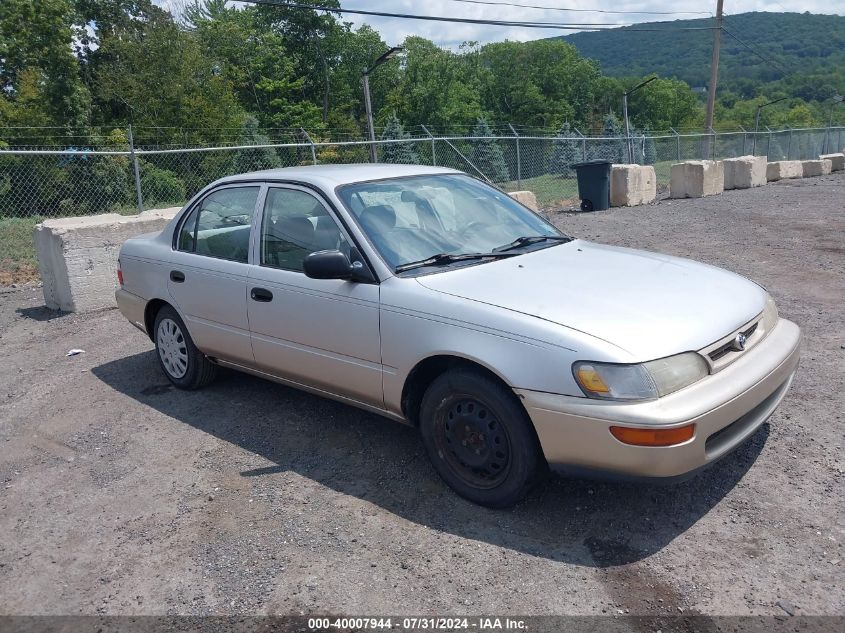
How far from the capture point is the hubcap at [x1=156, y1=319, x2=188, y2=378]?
5.46 m

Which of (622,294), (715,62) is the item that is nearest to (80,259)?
(622,294)

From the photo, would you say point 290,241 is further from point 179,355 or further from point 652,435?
point 652,435

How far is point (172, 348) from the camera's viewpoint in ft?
18.2

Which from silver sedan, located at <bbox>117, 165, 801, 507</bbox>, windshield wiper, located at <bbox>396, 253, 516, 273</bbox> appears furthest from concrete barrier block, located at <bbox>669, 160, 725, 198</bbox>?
windshield wiper, located at <bbox>396, 253, 516, 273</bbox>

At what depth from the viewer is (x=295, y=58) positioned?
51219mm

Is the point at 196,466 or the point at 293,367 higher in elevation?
the point at 293,367

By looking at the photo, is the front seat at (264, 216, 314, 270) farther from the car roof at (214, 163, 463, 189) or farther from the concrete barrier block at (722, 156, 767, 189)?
the concrete barrier block at (722, 156, 767, 189)

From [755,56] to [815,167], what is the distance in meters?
100

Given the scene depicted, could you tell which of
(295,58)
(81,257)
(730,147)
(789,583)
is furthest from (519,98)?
(789,583)

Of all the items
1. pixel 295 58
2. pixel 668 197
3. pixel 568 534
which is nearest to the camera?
pixel 568 534

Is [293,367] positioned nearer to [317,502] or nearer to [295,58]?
[317,502]

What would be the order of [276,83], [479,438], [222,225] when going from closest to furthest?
[479,438], [222,225], [276,83]

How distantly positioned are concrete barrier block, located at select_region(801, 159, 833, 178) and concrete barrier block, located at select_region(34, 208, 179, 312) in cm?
2498

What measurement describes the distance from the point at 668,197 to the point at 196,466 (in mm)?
17360
